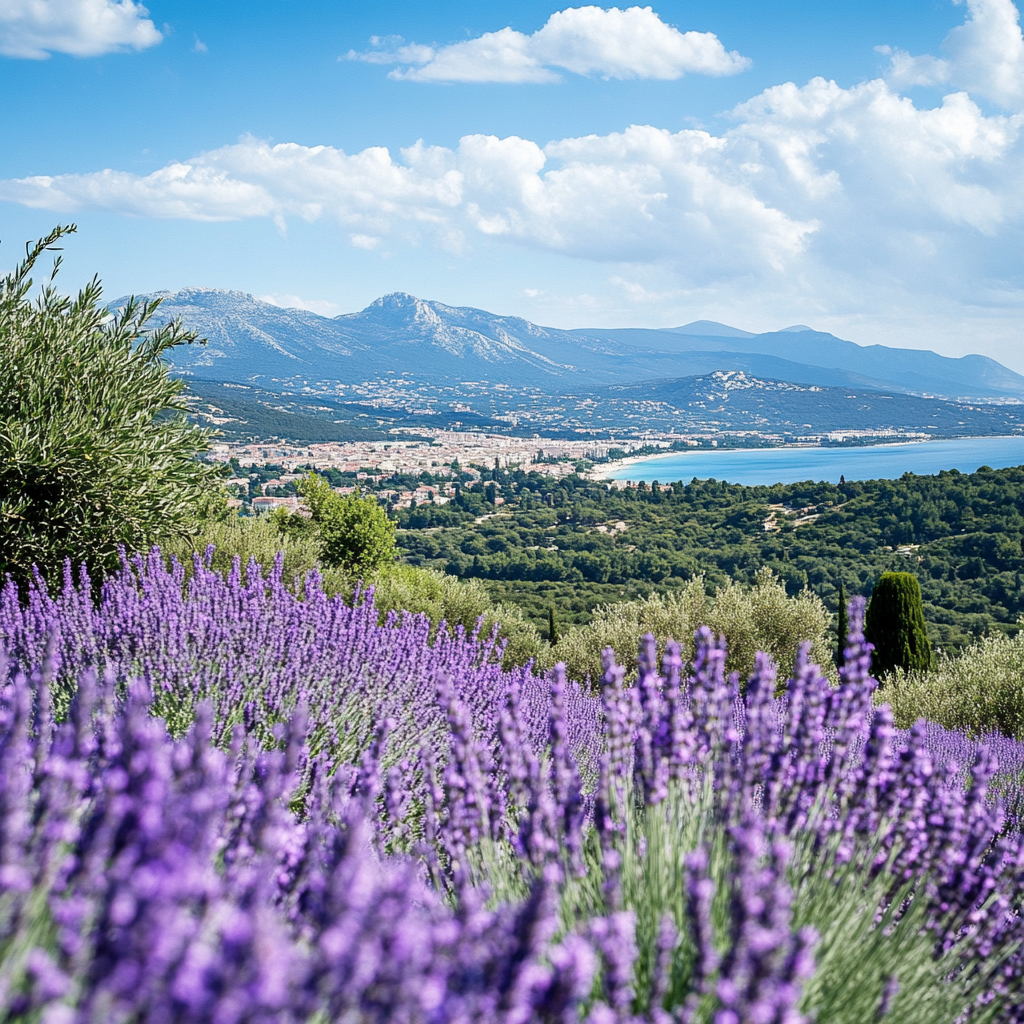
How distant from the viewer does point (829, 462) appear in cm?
13600

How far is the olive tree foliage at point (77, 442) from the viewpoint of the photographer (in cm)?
616

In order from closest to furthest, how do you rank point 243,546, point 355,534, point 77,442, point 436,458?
point 77,442, point 243,546, point 355,534, point 436,458

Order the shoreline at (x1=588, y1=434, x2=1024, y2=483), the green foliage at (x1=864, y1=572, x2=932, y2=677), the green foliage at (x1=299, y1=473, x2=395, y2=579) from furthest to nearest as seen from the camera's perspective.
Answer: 1. the shoreline at (x1=588, y1=434, x2=1024, y2=483)
2. the green foliage at (x1=299, y1=473, x2=395, y2=579)
3. the green foliage at (x1=864, y1=572, x2=932, y2=677)

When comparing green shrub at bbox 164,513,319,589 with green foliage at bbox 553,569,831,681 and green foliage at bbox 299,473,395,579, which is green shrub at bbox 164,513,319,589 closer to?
green foliage at bbox 553,569,831,681

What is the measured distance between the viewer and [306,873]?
5.68 ft

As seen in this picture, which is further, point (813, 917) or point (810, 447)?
point (810, 447)

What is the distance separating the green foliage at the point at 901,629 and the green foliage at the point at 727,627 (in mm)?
1816

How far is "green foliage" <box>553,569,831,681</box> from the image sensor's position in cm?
1377

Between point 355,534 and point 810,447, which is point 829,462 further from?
point 355,534

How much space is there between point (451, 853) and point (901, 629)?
16822 millimetres

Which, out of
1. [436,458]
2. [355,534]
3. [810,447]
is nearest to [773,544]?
[355,534]

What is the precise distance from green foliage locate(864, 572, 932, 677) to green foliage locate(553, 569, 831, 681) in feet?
5.96

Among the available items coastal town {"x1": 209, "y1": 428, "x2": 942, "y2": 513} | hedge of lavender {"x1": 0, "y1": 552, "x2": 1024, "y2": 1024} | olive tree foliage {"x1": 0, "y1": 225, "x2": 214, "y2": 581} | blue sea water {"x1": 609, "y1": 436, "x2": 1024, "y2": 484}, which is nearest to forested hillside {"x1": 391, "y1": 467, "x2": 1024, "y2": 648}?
coastal town {"x1": 209, "y1": 428, "x2": 942, "y2": 513}

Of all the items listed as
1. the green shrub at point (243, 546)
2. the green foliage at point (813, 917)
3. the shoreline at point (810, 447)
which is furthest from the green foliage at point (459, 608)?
the shoreline at point (810, 447)
